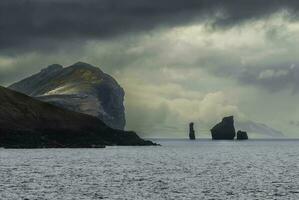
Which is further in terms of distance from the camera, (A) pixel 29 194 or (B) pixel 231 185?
(B) pixel 231 185

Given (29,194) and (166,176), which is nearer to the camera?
(29,194)

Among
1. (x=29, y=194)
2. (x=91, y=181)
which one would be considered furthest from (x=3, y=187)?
(x=91, y=181)

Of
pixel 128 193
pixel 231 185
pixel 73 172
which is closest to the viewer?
pixel 128 193

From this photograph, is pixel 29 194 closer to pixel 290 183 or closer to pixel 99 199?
pixel 99 199

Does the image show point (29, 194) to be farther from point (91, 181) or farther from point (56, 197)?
point (91, 181)

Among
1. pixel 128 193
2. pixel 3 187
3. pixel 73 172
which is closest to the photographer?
pixel 128 193

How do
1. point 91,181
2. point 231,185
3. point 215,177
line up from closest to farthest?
point 231,185
point 91,181
point 215,177

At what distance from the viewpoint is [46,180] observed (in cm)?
9994

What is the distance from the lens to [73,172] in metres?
120

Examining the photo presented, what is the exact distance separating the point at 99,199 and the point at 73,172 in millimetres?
47512

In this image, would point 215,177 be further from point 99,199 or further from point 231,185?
point 99,199

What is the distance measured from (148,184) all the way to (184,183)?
658 cm

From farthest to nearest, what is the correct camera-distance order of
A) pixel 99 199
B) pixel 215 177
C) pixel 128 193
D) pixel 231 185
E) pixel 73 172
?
pixel 73 172 → pixel 215 177 → pixel 231 185 → pixel 128 193 → pixel 99 199

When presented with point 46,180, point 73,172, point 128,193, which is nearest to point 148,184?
point 128,193
